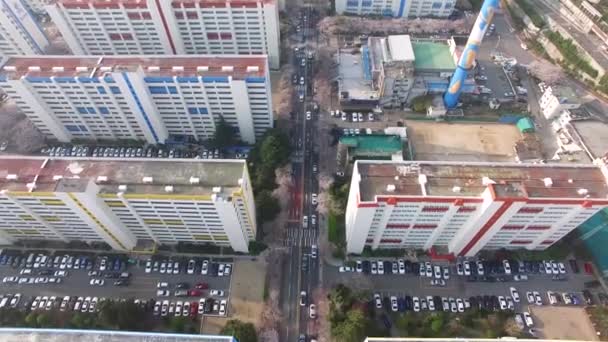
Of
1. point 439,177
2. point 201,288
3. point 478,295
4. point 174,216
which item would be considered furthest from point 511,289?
point 174,216

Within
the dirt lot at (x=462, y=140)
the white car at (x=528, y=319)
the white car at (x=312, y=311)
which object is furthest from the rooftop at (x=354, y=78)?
the white car at (x=528, y=319)

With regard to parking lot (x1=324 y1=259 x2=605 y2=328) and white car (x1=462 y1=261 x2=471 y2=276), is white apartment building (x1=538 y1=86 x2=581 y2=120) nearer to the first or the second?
parking lot (x1=324 y1=259 x2=605 y2=328)

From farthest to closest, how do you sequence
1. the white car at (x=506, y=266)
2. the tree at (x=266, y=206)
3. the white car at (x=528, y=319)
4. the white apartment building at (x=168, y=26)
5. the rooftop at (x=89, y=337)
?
the white apartment building at (x=168, y=26)
the tree at (x=266, y=206)
the white car at (x=506, y=266)
the white car at (x=528, y=319)
the rooftop at (x=89, y=337)

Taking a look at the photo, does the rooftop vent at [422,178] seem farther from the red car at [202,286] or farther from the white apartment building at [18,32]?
the white apartment building at [18,32]

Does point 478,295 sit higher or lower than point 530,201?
lower

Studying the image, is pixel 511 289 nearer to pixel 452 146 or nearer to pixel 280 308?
pixel 452 146

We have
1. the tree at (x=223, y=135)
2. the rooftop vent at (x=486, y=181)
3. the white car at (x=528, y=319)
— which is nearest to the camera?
the rooftop vent at (x=486, y=181)

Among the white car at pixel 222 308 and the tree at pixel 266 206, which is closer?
the white car at pixel 222 308

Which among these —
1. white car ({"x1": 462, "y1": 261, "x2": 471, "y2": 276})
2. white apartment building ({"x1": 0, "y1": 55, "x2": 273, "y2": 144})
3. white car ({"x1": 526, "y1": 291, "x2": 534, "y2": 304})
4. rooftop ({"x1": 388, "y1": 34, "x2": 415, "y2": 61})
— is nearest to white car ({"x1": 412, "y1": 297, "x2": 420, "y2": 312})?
white car ({"x1": 462, "y1": 261, "x2": 471, "y2": 276})
